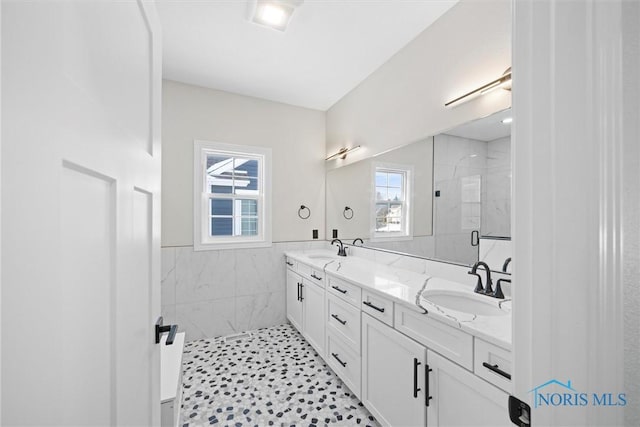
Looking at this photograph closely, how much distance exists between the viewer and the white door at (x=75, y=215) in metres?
0.28

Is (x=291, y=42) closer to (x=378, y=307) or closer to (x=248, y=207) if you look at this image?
(x=248, y=207)

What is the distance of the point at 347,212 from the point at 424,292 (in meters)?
A: 1.66

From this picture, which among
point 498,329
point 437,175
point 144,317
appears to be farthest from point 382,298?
point 144,317

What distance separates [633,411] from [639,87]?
0.45 m

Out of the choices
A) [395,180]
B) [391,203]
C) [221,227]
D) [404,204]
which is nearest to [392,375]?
[404,204]

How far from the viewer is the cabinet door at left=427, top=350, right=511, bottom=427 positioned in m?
1.01

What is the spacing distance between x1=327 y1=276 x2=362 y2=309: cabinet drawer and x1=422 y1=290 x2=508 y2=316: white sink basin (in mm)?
462

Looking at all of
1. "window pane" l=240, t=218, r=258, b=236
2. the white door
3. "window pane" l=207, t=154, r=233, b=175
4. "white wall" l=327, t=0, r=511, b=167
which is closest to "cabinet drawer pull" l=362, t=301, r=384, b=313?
the white door

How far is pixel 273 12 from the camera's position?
1.86 m

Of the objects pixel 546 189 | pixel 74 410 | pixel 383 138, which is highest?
pixel 383 138

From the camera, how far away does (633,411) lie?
38 cm

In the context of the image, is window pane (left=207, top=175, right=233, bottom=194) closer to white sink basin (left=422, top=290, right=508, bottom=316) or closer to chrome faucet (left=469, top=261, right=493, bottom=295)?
white sink basin (left=422, top=290, right=508, bottom=316)

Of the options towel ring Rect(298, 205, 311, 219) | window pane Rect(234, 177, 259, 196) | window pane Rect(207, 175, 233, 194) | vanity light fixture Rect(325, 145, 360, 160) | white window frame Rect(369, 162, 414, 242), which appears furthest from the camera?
towel ring Rect(298, 205, 311, 219)

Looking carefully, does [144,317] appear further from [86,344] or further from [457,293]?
[457,293]
